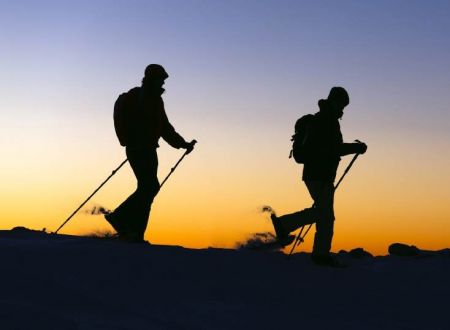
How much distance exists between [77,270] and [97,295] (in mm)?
792

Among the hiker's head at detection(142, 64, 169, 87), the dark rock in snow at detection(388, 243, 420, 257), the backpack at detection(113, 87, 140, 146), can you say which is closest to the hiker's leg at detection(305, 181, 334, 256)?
the hiker's head at detection(142, 64, 169, 87)

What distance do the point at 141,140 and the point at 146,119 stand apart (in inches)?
11.0

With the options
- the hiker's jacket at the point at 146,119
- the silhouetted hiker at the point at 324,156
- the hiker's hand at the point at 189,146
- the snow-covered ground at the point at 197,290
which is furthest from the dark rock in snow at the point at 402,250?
the hiker's jacket at the point at 146,119

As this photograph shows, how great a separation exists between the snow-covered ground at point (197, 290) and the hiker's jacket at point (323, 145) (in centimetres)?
120

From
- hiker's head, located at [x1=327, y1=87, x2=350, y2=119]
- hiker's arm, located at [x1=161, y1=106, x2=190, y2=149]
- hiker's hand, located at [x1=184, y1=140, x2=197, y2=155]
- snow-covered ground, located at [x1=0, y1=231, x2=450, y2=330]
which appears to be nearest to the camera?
snow-covered ground, located at [x1=0, y1=231, x2=450, y2=330]

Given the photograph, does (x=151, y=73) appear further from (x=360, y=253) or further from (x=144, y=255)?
(x=360, y=253)

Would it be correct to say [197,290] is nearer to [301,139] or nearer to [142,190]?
[142,190]

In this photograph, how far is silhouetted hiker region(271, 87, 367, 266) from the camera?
932 cm

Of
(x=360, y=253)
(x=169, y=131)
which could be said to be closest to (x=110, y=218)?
(x=169, y=131)

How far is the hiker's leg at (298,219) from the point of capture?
9469 millimetres

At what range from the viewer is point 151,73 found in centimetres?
952

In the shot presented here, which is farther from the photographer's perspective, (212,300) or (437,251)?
(437,251)

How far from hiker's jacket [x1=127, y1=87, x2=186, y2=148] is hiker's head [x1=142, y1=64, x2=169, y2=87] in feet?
0.29

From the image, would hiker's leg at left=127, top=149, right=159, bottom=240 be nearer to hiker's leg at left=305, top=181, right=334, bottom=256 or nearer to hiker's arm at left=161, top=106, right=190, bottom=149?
hiker's arm at left=161, top=106, right=190, bottom=149
